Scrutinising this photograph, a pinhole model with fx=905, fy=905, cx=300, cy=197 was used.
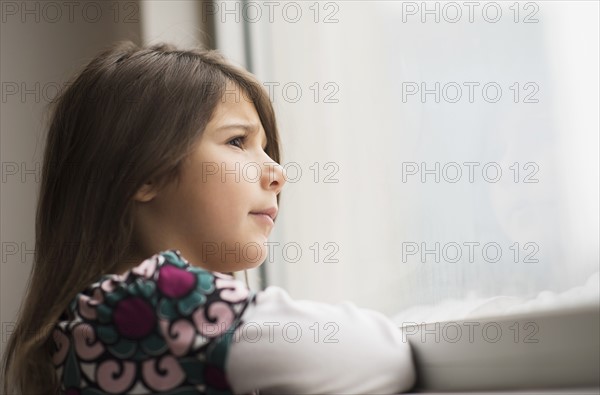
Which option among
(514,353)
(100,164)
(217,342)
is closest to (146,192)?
(100,164)

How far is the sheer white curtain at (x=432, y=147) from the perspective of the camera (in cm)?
93

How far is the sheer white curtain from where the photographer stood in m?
0.93

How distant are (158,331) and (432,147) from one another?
1.54 feet

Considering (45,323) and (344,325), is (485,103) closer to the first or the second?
(344,325)

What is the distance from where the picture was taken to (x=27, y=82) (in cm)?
186

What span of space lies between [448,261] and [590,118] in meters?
0.32

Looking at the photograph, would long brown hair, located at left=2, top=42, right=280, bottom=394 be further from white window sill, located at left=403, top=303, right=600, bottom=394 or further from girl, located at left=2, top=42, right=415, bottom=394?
white window sill, located at left=403, top=303, right=600, bottom=394

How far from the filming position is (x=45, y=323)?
1.01 metres

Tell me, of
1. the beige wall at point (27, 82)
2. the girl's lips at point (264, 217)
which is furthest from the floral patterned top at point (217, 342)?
the beige wall at point (27, 82)

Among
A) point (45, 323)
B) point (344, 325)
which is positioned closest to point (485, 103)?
A: point (344, 325)

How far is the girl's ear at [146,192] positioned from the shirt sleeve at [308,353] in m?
0.27

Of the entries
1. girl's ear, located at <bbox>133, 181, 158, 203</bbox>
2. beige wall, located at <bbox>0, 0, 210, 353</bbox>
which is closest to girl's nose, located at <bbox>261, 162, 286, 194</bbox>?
girl's ear, located at <bbox>133, 181, 158, 203</bbox>

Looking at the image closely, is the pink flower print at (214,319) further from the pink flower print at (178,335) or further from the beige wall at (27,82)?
the beige wall at (27,82)

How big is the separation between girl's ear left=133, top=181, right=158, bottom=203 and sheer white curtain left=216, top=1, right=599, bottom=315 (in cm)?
35
